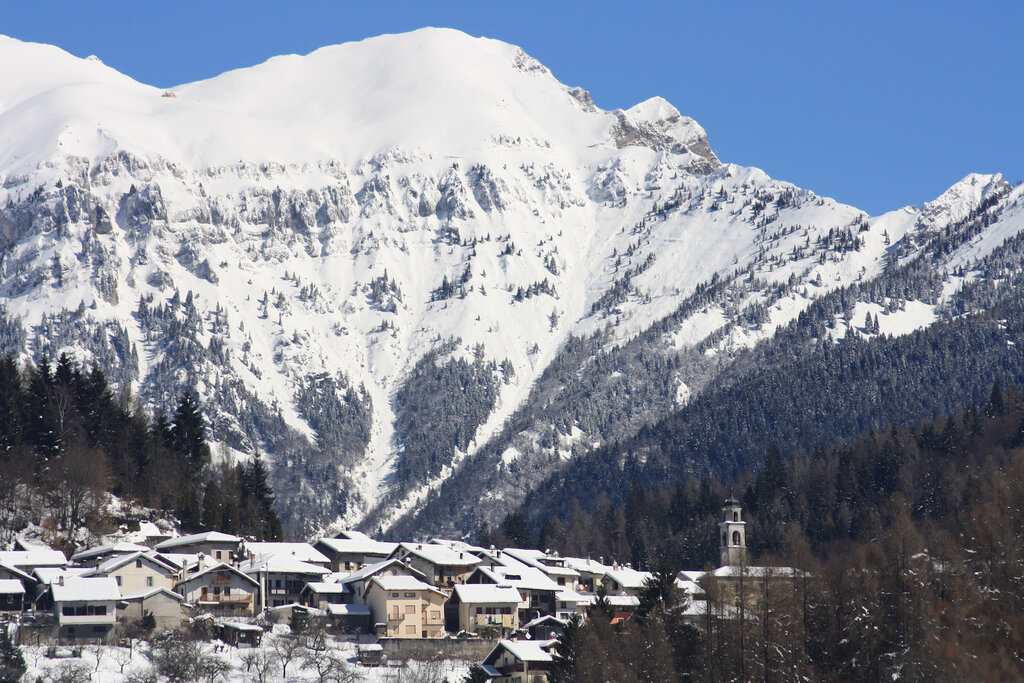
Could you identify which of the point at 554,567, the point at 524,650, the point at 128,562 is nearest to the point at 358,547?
the point at 554,567

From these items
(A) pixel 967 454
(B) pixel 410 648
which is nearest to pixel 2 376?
(B) pixel 410 648

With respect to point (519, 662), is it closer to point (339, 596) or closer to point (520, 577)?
point (339, 596)

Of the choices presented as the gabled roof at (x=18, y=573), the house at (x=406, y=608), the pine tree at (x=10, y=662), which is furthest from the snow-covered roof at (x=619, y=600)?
the pine tree at (x=10, y=662)

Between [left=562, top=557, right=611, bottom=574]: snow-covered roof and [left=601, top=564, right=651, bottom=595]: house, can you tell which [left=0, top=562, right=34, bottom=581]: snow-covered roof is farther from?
[left=562, top=557, right=611, bottom=574]: snow-covered roof

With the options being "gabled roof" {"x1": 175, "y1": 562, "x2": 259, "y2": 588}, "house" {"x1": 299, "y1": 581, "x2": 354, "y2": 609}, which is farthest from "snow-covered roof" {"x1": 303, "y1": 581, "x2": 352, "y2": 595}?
"gabled roof" {"x1": 175, "y1": 562, "x2": 259, "y2": 588}

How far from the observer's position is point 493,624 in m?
126

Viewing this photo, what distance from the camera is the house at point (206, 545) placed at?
5054 inches

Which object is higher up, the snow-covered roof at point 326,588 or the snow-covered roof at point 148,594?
the snow-covered roof at point 326,588

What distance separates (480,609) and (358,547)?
21.0 metres

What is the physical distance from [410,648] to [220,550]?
19.8 meters

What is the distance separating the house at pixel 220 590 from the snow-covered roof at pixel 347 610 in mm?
5657

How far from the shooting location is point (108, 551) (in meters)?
122

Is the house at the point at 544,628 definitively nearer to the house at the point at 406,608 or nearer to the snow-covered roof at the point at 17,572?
the house at the point at 406,608

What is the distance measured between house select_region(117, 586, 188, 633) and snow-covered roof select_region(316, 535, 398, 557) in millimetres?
27808
